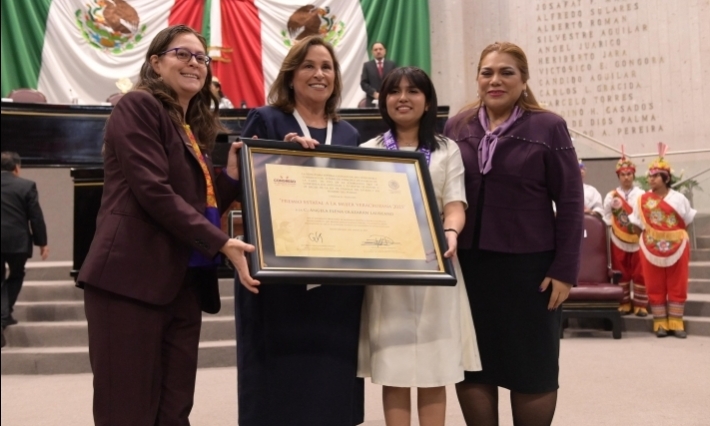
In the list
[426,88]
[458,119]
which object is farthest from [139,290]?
[458,119]

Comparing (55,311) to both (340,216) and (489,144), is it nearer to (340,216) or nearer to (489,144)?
(340,216)

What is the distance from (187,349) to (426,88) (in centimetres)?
124

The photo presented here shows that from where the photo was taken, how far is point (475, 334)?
2.58 meters

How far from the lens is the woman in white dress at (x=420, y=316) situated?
7.86 ft

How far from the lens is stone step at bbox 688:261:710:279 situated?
6.97 metres

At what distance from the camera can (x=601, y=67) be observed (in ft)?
31.5

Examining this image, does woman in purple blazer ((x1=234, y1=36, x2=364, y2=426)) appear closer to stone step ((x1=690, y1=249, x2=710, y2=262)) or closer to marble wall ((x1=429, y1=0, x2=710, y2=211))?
marble wall ((x1=429, y1=0, x2=710, y2=211))

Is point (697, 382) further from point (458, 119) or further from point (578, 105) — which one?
point (578, 105)

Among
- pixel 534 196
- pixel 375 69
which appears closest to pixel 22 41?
pixel 375 69

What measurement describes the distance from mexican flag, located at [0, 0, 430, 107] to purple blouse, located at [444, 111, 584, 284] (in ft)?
27.0

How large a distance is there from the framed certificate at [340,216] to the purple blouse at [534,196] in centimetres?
30

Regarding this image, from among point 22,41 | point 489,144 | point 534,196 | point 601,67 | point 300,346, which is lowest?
point 300,346

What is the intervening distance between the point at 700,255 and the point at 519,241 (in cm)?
566
